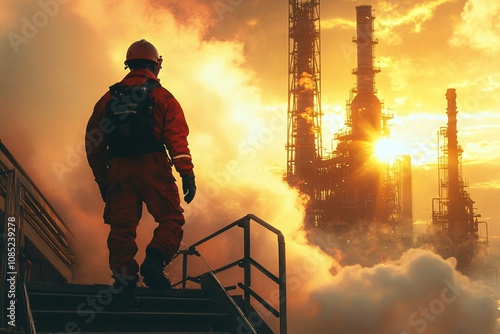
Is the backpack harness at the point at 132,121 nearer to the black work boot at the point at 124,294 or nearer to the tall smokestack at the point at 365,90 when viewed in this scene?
the black work boot at the point at 124,294

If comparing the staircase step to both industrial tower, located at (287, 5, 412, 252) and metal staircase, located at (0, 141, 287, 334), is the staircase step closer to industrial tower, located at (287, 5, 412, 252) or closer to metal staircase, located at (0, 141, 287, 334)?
metal staircase, located at (0, 141, 287, 334)

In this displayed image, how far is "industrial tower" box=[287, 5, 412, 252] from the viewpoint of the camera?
53812 millimetres

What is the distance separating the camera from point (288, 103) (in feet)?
179

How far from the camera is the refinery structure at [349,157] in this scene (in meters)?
53.9

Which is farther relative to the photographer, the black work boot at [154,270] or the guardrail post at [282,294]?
the guardrail post at [282,294]

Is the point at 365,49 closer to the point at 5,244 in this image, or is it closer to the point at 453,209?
the point at 453,209

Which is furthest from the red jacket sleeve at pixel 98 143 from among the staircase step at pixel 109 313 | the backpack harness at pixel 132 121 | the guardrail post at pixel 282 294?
the guardrail post at pixel 282 294

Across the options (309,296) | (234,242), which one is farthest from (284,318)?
(309,296)

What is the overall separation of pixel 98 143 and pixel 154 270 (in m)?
1.22

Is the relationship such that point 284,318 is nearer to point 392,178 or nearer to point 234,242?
point 234,242

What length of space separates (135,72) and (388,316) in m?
49.9

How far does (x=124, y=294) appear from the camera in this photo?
5.91m

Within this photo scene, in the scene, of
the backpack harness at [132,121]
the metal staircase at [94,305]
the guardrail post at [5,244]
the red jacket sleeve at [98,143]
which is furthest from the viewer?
the red jacket sleeve at [98,143]

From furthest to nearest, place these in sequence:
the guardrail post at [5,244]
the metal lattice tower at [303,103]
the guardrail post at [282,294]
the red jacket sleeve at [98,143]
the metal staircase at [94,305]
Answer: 1. the metal lattice tower at [303,103]
2. the guardrail post at [282,294]
3. the red jacket sleeve at [98,143]
4. the metal staircase at [94,305]
5. the guardrail post at [5,244]
